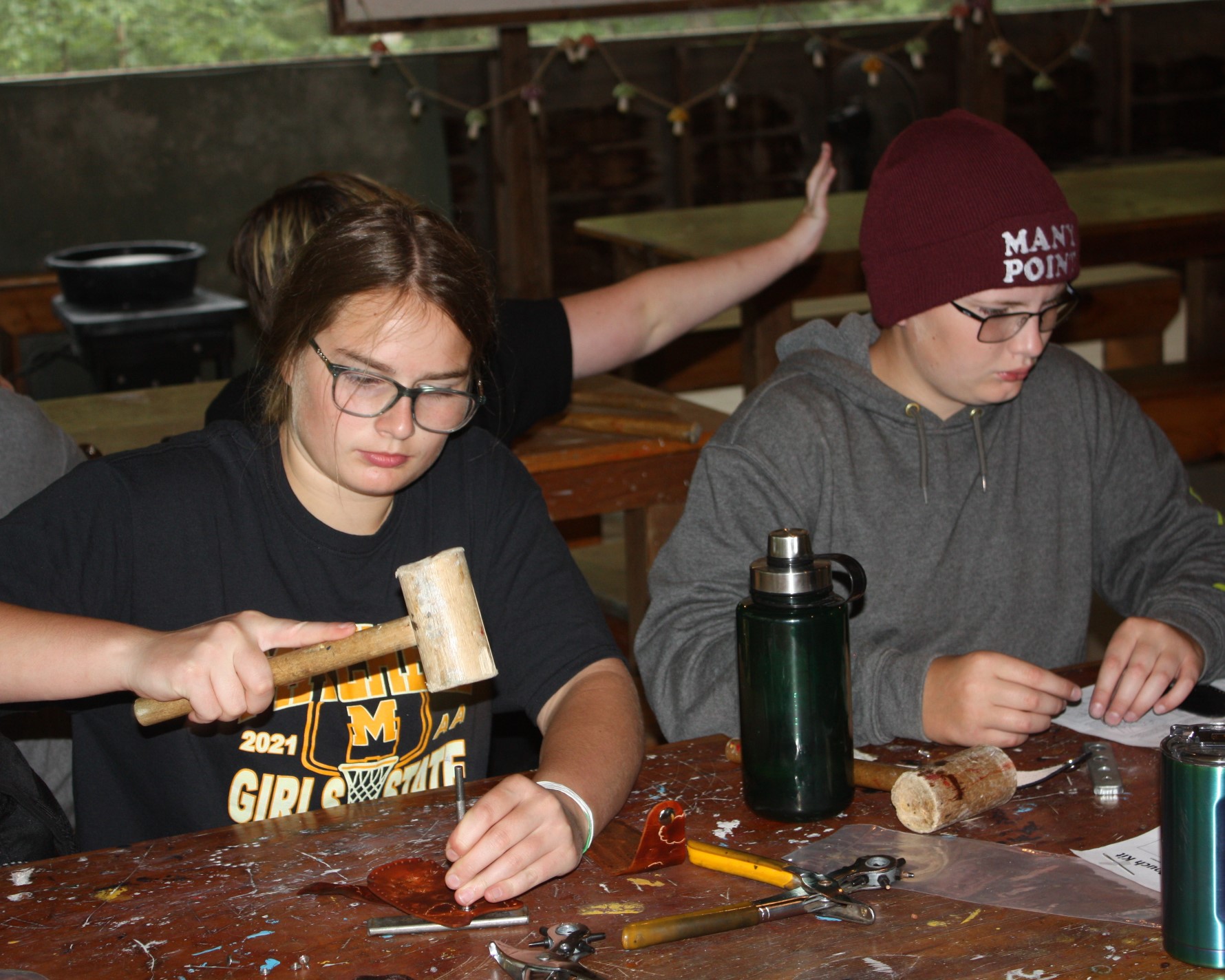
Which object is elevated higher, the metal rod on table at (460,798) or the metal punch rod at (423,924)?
the metal rod on table at (460,798)

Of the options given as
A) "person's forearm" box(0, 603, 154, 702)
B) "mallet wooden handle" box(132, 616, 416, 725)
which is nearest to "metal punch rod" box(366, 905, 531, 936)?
"mallet wooden handle" box(132, 616, 416, 725)

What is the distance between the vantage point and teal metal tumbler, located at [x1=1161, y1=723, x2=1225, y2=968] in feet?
3.61

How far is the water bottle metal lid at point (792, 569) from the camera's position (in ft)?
4.64

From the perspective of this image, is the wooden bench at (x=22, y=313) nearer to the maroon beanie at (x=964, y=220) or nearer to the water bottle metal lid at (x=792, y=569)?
the maroon beanie at (x=964, y=220)

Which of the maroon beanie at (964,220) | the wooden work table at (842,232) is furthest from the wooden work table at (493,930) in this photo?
the wooden work table at (842,232)

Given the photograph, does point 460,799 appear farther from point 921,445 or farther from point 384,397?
point 921,445

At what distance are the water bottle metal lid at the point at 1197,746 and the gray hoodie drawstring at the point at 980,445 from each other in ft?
3.07

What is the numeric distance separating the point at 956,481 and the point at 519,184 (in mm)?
4761

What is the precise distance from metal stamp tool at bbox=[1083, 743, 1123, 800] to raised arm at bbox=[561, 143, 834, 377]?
1.43m

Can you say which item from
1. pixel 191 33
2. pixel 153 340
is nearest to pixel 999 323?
pixel 153 340

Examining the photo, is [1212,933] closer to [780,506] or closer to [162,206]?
[780,506]

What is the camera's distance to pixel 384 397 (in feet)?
5.29

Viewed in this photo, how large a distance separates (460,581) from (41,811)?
61 centimetres

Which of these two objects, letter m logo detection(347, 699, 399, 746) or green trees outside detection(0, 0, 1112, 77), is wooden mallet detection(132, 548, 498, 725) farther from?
green trees outside detection(0, 0, 1112, 77)
